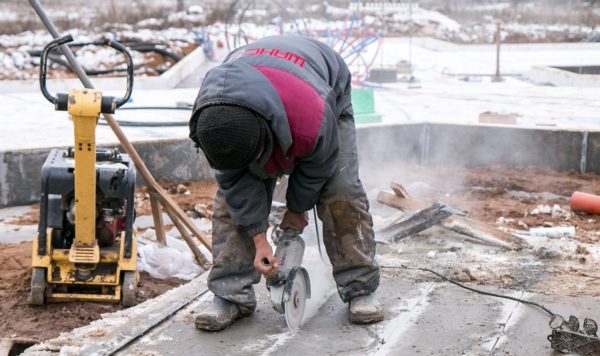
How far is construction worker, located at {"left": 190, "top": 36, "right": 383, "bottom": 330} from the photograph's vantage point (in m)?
3.26

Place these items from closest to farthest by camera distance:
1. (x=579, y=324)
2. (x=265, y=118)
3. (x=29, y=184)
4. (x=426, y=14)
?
1. (x=265, y=118)
2. (x=579, y=324)
3. (x=29, y=184)
4. (x=426, y=14)

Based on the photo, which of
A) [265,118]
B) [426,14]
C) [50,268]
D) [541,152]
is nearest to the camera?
[265,118]

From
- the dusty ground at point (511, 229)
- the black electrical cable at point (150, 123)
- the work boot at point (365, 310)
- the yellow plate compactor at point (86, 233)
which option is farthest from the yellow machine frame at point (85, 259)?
the black electrical cable at point (150, 123)

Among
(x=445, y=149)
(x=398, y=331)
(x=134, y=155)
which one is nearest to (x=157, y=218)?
(x=134, y=155)

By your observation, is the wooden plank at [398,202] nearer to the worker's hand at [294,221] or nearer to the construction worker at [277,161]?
the construction worker at [277,161]

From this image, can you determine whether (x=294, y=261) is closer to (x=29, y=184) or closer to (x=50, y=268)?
(x=50, y=268)

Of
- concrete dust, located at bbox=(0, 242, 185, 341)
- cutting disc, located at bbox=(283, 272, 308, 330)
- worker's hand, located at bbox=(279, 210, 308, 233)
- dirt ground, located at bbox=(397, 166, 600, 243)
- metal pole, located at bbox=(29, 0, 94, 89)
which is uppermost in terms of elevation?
metal pole, located at bbox=(29, 0, 94, 89)

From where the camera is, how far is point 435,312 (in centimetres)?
416

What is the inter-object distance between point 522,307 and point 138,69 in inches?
556

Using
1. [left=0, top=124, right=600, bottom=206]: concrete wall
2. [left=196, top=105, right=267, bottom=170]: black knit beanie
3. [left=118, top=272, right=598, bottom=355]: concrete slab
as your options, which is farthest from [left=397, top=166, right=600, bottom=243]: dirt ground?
[left=196, top=105, right=267, bottom=170]: black knit beanie

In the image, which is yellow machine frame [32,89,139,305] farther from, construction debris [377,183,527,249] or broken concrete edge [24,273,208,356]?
construction debris [377,183,527,249]

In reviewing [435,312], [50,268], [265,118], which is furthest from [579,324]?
[50,268]

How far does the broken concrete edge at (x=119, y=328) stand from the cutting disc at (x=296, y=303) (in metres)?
0.66

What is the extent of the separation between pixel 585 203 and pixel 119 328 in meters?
4.38
